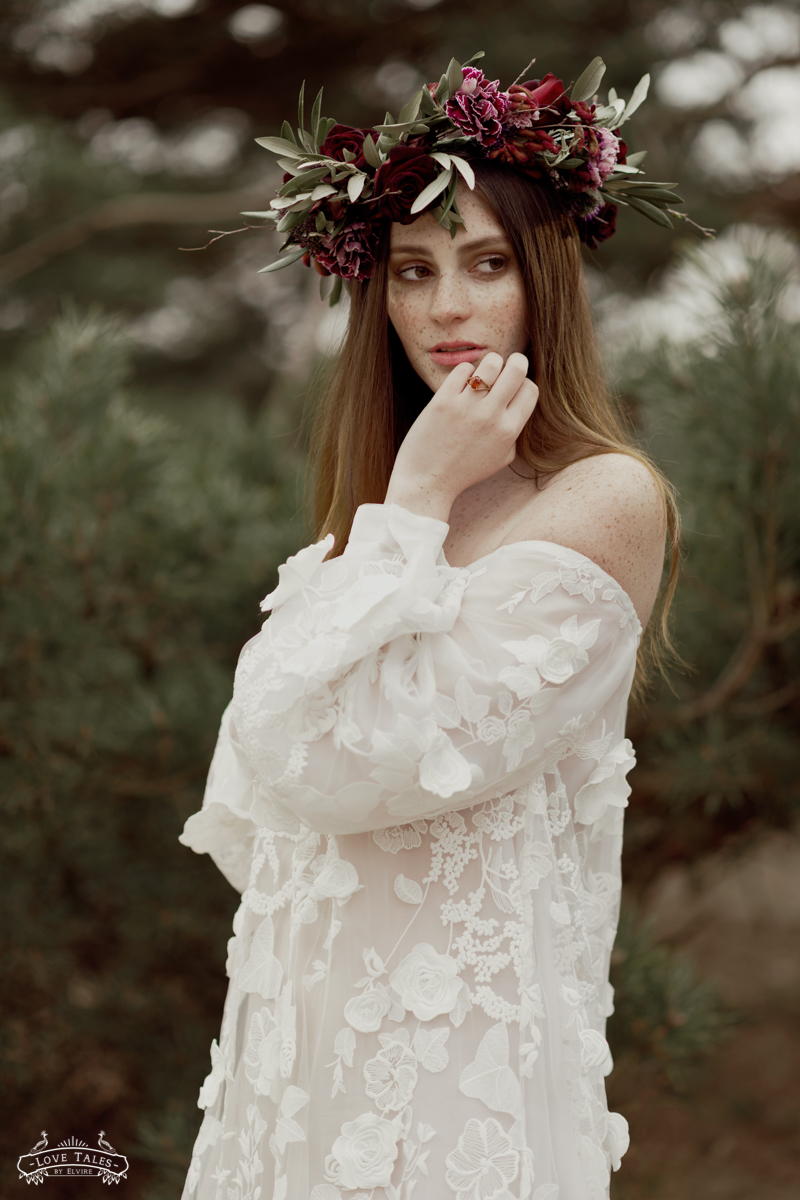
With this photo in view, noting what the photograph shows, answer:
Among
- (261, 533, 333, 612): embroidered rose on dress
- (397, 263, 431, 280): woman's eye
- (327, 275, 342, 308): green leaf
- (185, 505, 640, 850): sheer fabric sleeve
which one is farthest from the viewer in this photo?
(327, 275, 342, 308): green leaf

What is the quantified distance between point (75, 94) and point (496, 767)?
13.9 ft

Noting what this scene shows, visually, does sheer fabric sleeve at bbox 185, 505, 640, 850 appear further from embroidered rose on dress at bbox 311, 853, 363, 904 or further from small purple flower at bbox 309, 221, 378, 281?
small purple flower at bbox 309, 221, 378, 281

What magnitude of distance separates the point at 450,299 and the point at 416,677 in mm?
540

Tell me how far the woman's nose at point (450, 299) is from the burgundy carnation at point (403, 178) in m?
0.10

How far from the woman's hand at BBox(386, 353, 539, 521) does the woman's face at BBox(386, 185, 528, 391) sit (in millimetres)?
107

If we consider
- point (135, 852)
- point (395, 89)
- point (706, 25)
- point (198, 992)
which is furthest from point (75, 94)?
point (198, 992)

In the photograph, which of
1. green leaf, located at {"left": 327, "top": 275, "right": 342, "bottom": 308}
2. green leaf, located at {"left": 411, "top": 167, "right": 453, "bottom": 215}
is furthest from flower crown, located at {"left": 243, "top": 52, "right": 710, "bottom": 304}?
green leaf, located at {"left": 327, "top": 275, "right": 342, "bottom": 308}

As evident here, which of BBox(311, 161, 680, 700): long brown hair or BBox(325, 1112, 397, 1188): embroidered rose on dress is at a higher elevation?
BBox(311, 161, 680, 700): long brown hair

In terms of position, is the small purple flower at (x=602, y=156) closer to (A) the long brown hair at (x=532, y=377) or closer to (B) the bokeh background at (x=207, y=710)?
(A) the long brown hair at (x=532, y=377)

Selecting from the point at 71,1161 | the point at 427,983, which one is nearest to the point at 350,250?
the point at 427,983

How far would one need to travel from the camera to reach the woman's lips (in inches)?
53.2

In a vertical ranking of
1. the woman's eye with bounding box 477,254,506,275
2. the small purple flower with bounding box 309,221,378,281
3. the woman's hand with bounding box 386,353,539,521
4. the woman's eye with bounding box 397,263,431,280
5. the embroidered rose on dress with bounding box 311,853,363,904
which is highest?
the small purple flower with bounding box 309,221,378,281

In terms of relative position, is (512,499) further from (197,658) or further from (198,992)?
(198,992)

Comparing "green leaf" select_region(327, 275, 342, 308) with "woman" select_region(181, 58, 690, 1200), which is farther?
"green leaf" select_region(327, 275, 342, 308)
